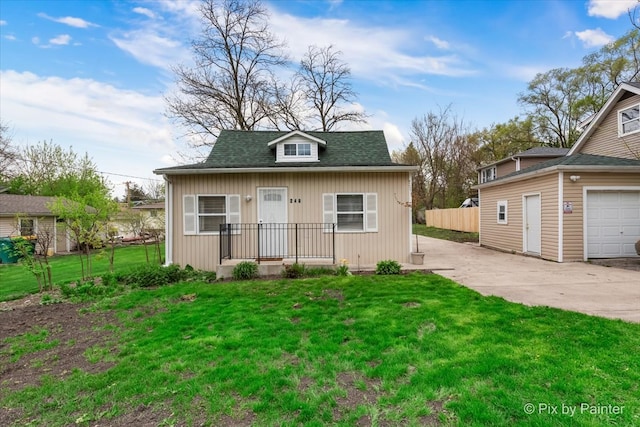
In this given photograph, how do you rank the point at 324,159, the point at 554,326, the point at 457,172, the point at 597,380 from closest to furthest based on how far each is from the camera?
1. the point at 597,380
2. the point at 554,326
3. the point at 324,159
4. the point at 457,172

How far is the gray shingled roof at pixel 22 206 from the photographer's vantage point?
52.5 feet

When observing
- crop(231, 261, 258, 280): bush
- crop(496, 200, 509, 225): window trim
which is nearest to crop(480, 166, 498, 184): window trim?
crop(496, 200, 509, 225): window trim

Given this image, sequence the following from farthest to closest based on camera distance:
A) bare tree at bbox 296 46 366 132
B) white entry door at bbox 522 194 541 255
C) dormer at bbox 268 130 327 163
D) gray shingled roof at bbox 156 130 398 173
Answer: bare tree at bbox 296 46 366 132, white entry door at bbox 522 194 541 255, dormer at bbox 268 130 327 163, gray shingled roof at bbox 156 130 398 173

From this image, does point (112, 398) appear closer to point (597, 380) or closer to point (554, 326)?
point (597, 380)

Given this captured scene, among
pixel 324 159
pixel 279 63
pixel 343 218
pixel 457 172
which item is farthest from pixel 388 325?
pixel 457 172

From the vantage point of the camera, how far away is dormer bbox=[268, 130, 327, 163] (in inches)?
387

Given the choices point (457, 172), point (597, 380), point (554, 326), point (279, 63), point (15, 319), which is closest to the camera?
point (597, 380)

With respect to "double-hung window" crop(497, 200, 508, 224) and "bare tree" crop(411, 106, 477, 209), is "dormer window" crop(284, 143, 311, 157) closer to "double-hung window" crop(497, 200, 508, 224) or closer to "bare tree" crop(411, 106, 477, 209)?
"double-hung window" crop(497, 200, 508, 224)

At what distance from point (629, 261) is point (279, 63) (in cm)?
1939

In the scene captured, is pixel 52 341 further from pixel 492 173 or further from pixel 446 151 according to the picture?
pixel 446 151

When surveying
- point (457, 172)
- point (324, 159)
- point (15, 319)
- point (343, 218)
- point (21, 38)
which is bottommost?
point (15, 319)

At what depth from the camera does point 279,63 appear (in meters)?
20.0

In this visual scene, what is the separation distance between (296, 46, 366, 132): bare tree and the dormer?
13.0m

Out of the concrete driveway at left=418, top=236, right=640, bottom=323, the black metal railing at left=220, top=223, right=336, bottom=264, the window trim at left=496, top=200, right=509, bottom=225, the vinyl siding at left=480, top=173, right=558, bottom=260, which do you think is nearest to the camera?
the concrete driveway at left=418, top=236, right=640, bottom=323
